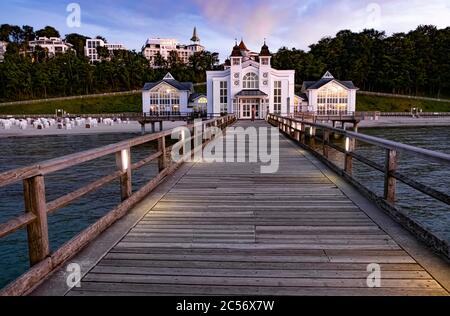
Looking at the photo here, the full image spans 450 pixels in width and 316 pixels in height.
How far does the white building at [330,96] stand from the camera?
2766 inches

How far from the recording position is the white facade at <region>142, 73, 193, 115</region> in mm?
71188

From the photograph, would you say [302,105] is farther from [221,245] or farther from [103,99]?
[221,245]

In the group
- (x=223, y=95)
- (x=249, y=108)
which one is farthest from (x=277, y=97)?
(x=223, y=95)

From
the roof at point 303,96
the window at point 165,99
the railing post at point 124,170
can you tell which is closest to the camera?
the railing post at point 124,170

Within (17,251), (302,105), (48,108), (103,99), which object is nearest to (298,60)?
(302,105)

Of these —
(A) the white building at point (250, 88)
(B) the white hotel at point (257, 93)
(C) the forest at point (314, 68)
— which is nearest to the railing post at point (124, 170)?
(B) the white hotel at point (257, 93)

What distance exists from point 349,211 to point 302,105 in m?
65.6

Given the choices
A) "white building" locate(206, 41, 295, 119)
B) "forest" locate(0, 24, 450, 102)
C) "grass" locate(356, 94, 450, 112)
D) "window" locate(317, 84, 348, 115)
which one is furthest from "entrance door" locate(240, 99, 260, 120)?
"forest" locate(0, 24, 450, 102)

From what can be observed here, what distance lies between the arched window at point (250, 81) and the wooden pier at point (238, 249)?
174 ft

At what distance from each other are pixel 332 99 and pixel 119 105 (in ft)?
188

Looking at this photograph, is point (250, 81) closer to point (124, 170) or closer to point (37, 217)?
point (124, 170)

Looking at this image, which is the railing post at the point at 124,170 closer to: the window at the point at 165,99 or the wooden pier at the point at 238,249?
the wooden pier at the point at 238,249

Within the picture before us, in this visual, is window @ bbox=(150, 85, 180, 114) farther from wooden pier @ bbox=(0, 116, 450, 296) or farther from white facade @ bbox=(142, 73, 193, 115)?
wooden pier @ bbox=(0, 116, 450, 296)

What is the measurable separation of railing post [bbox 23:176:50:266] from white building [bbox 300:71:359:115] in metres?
69.0
